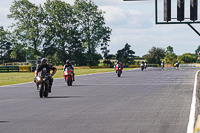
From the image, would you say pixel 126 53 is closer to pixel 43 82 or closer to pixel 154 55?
pixel 154 55

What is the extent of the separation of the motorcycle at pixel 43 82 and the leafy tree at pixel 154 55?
490ft

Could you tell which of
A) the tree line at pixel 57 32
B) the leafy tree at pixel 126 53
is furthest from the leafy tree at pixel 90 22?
the leafy tree at pixel 126 53

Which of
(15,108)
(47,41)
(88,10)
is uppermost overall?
(88,10)

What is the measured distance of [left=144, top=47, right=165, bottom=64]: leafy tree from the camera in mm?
164750

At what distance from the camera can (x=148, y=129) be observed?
303 inches

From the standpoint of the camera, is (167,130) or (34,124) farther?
(34,124)

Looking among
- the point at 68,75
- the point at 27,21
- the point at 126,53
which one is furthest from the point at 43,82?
the point at 126,53

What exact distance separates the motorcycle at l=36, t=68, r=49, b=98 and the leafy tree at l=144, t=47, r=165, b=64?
5884 inches

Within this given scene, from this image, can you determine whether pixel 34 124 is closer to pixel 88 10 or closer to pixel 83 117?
pixel 83 117

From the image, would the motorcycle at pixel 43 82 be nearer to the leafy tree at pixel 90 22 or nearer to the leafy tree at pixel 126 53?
the leafy tree at pixel 90 22

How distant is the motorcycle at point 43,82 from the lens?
1533 cm

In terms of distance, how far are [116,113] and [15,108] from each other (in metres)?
3.34

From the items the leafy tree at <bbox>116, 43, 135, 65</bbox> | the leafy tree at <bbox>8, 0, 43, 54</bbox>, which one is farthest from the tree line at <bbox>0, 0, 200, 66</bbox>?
the leafy tree at <bbox>116, 43, 135, 65</bbox>

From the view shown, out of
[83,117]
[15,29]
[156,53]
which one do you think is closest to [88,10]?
[15,29]
